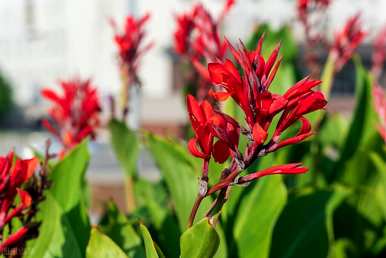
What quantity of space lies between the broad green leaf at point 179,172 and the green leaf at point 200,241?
38cm

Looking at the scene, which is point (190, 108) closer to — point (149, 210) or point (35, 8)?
point (149, 210)

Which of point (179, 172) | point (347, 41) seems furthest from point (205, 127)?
point (347, 41)

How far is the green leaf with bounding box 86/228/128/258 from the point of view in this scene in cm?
72

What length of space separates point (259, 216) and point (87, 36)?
657 inches

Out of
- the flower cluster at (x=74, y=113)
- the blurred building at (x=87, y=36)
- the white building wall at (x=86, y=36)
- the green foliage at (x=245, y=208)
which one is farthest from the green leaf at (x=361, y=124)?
the white building wall at (x=86, y=36)

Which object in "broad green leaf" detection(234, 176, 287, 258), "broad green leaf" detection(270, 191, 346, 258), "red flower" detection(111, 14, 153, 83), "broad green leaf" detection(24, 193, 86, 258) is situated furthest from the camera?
"red flower" detection(111, 14, 153, 83)

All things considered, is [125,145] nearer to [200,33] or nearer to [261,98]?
[200,33]

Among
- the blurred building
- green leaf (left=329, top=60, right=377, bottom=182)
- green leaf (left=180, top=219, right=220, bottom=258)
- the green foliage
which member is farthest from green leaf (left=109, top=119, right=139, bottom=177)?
the blurred building

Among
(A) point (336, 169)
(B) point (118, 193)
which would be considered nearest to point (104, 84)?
(B) point (118, 193)

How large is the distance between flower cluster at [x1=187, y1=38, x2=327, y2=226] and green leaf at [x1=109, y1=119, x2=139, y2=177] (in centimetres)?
73

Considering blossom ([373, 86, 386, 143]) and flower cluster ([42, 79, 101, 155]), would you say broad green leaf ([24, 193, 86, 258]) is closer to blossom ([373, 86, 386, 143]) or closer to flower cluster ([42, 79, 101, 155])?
flower cluster ([42, 79, 101, 155])

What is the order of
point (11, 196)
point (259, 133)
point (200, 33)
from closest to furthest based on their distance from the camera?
point (259, 133) → point (11, 196) → point (200, 33)

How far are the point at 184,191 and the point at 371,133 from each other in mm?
538

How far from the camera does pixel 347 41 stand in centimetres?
140
